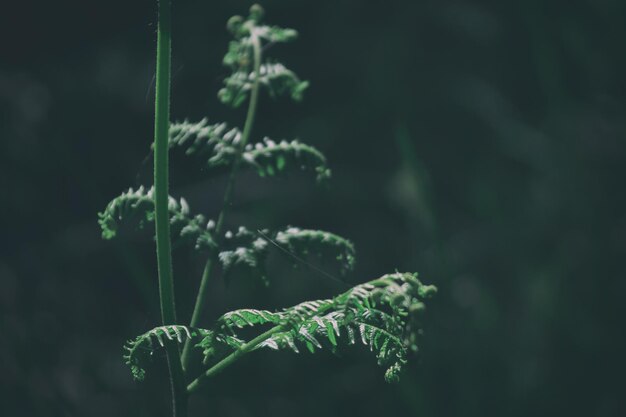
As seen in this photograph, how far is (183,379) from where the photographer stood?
0.85 metres

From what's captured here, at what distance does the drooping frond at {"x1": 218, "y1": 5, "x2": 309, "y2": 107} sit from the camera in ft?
3.59

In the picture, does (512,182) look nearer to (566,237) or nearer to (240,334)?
(566,237)

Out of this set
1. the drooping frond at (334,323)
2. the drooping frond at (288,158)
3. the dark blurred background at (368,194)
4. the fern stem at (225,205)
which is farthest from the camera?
the dark blurred background at (368,194)

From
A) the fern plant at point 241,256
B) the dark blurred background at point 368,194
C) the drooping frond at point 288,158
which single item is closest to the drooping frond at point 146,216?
the fern plant at point 241,256

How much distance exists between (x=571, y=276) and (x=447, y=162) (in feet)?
2.96

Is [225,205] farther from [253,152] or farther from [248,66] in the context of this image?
[248,66]

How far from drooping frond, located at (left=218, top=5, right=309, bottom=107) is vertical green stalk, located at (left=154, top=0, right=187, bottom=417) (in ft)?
0.96

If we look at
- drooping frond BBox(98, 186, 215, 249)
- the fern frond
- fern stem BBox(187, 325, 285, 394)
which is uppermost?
drooping frond BBox(98, 186, 215, 249)

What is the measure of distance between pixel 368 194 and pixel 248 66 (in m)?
1.81

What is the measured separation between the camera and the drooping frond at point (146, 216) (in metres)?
0.95

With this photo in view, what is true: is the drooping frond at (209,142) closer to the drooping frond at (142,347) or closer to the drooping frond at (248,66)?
the drooping frond at (248,66)

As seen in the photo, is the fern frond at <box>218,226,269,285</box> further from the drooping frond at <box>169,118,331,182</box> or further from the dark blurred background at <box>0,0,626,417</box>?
the dark blurred background at <box>0,0,626,417</box>

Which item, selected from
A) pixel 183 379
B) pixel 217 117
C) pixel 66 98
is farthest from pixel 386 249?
pixel 183 379

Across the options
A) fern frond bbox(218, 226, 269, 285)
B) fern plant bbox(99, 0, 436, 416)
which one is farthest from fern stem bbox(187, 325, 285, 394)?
fern frond bbox(218, 226, 269, 285)
